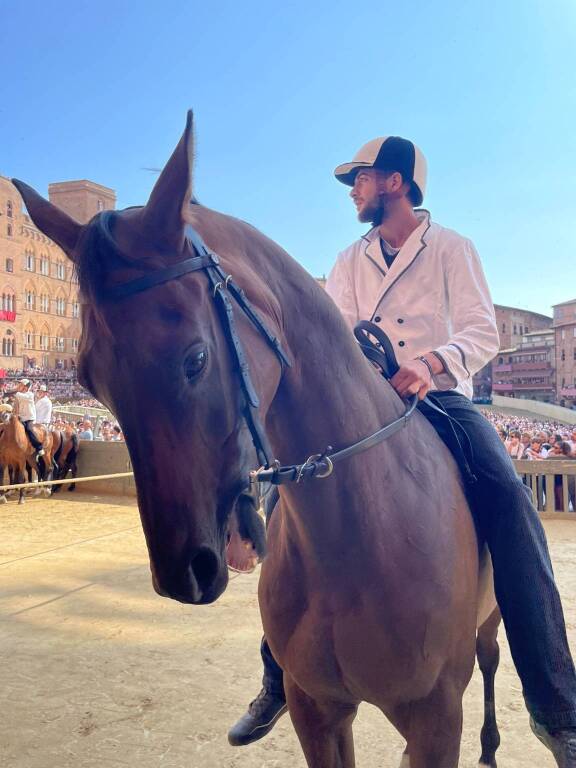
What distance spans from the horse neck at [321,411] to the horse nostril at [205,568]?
46 centimetres

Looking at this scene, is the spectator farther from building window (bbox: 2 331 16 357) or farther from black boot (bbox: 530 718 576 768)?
building window (bbox: 2 331 16 357)

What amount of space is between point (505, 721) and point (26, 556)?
252 inches

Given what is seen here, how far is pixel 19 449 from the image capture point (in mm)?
13055

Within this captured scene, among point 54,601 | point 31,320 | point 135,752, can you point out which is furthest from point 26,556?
point 31,320

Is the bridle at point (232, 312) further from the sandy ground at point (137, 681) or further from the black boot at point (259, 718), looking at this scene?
the sandy ground at point (137, 681)

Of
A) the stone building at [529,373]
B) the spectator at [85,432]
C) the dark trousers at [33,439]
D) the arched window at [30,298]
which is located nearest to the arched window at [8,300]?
the arched window at [30,298]

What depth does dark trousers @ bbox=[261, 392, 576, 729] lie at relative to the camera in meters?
2.05

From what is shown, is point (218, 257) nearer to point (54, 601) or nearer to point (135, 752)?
point (135, 752)

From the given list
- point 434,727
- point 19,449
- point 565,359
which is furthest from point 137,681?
point 565,359

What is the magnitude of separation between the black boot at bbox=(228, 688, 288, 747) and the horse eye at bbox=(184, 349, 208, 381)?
2.01 m

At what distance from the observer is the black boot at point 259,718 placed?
271cm

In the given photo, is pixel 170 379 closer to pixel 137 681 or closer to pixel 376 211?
pixel 376 211

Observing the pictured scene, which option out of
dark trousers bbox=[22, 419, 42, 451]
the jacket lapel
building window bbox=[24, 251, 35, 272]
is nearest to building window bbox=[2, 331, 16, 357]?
building window bbox=[24, 251, 35, 272]

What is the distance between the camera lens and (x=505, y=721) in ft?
12.3
